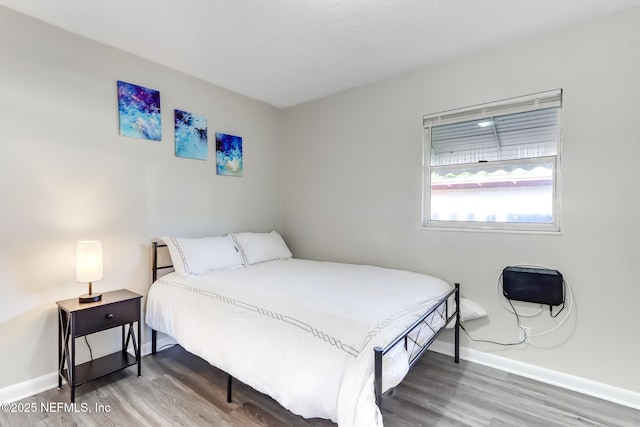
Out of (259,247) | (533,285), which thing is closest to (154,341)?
(259,247)

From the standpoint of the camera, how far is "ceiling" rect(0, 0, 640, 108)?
1928mm

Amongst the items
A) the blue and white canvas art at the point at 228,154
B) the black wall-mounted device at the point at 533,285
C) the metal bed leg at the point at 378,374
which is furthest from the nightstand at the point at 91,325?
the black wall-mounted device at the point at 533,285

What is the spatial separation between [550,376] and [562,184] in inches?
55.2

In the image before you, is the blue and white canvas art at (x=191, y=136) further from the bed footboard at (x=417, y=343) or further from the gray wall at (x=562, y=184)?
the bed footboard at (x=417, y=343)

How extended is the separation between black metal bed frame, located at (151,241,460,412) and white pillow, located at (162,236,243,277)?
22 centimetres

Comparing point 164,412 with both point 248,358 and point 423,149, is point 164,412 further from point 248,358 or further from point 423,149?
point 423,149

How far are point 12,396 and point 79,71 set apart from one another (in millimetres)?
2303

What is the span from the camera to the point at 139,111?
2.59 meters

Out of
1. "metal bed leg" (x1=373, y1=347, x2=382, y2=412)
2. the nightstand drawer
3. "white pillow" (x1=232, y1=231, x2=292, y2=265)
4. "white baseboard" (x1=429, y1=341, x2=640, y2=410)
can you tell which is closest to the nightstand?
the nightstand drawer

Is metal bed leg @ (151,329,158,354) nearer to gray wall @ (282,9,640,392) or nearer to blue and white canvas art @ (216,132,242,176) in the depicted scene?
blue and white canvas art @ (216,132,242,176)

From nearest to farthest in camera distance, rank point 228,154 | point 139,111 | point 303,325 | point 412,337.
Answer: point 303,325 < point 412,337 < point 139,111 < point 228,154

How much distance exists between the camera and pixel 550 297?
216cm

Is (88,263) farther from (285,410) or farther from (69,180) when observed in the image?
(285,410)

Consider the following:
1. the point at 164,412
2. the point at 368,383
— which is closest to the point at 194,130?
the point at 164,412
